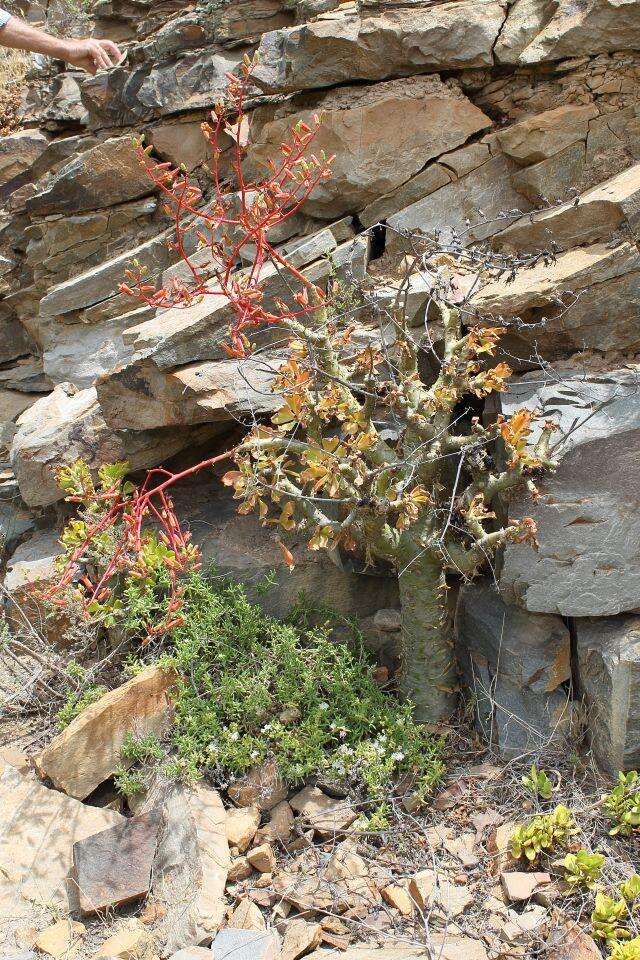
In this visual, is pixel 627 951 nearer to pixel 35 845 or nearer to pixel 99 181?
pixel 35 845

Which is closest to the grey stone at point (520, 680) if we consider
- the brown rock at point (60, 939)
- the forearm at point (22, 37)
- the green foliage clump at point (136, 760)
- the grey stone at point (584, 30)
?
the green foliage clump at point (136, 760)

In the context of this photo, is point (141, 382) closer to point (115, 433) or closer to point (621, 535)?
point (115, 433)

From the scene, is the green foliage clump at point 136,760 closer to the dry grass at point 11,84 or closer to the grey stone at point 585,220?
the grey stone at point 585,220

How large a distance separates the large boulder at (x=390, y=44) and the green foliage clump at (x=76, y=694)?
3.73 m

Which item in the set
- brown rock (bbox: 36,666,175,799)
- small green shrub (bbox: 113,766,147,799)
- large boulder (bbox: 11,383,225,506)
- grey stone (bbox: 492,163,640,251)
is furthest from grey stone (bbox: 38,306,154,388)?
small green shrub (bbox: 113,766,147,799)

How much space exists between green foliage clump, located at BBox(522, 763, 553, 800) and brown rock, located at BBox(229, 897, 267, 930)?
4.40 feet

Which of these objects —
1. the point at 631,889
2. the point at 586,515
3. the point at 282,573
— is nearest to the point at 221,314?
the point at 282,573

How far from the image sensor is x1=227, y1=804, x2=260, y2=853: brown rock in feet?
11.6

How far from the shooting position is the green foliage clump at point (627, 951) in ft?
9.02

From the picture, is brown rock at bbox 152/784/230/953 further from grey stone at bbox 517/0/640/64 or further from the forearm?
grey stone at bbox 517/0/640/64

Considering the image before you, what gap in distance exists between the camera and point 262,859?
3.42 m

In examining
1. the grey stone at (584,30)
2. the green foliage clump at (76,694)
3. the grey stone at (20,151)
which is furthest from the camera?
the grey stone at (20,151)

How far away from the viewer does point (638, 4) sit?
3934 millimetres

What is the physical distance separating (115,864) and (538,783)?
1941 mm
